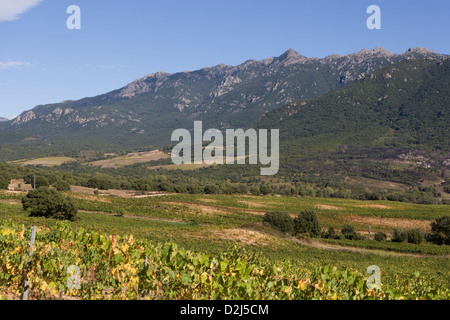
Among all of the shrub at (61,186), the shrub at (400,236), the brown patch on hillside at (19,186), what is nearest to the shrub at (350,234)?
the shrub at (400,236)

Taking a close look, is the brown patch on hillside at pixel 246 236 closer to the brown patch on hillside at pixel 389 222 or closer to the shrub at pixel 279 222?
the shrub at pixel 279 222

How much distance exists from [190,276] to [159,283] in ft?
2.97

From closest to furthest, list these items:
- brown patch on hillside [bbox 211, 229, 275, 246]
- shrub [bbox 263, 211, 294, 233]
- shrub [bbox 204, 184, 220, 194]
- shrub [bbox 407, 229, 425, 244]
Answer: brown patch on hillside [bbox 211, 229, 275, 246] < shrub [bbox 407, 229, 425, 244] < shrub [bbox 263, 211, 294, 233] < shrub [bbox 204, 184, 220, 194]

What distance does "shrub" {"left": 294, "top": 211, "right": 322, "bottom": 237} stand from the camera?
60.6 metres

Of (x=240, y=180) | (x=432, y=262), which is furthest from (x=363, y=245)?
(x=240, y=180)

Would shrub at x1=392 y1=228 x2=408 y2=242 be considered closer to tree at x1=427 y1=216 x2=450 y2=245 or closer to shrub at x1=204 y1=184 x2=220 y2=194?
A: tree at x1=427 y1=216 x2=450 y2=245

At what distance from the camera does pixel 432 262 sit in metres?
45.7

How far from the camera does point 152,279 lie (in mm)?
11102

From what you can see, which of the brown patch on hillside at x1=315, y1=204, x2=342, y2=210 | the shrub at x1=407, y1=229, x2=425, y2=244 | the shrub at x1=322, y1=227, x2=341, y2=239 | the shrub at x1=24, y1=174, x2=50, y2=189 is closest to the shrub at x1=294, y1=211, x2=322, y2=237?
the shrub at x1=322, y1=227, x2=341, y2=239

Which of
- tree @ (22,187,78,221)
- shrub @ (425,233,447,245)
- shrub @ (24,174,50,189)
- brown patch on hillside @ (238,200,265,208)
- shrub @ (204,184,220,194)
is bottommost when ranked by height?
shrub @ (425,233,447,245)

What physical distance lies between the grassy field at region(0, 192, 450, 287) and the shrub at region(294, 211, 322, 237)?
12.1ft
